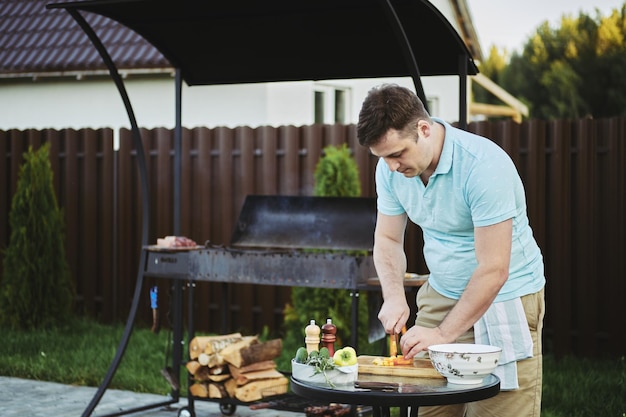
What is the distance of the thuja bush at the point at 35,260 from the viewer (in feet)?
33.4

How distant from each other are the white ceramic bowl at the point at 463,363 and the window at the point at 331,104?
425 inches

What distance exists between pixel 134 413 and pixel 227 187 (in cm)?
386

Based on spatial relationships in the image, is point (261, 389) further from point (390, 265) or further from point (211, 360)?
point (390, 265)

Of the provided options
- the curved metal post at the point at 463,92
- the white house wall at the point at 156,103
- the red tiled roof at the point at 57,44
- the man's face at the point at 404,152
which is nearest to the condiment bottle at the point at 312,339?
the man's face at the point at 404,152

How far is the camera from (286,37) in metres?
6.73

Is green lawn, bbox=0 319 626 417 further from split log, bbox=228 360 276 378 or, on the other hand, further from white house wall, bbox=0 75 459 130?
white house wall, bbox=0 75 459 130

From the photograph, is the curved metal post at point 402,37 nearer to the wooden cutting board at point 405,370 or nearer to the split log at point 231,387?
the wooden cutting board at point 405,370

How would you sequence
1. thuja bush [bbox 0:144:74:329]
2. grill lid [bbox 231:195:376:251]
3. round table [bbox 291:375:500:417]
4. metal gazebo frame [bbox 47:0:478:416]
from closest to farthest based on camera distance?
1. round table [bbox 291:375:500:417]
2. metal gazebo frame [bbox 47:0:478:416]
3. grill lid [bbox 231:195:376:251]
4. thuja bush [bbox 0:144:74:329]

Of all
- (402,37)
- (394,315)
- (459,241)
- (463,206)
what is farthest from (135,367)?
(463,206)

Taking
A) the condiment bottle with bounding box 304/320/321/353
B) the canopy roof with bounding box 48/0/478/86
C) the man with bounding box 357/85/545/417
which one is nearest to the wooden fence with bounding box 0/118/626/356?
the canopy roof with bounding box 48/0/478/86

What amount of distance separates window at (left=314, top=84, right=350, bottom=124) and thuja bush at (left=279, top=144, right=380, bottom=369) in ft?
16.6

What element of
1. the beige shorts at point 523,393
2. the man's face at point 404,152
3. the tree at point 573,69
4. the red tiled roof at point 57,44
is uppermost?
the tree at point 573,69

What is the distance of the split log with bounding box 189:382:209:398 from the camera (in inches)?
266

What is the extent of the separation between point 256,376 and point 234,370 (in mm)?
154
